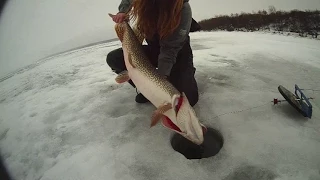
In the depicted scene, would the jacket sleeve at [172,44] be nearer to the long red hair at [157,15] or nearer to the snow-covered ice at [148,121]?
the long red hair at [157,15]

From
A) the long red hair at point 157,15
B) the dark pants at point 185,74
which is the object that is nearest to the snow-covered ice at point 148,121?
the dark pants at point 185,74

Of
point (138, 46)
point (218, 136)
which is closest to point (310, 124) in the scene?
point (218, 136)

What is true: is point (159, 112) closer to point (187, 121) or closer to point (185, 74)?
point (187, 121)

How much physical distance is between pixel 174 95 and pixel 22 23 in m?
0.47

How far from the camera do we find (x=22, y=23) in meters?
0.66

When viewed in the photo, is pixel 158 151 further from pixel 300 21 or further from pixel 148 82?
pixel 300 21

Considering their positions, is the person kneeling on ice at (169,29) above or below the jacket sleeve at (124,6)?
below

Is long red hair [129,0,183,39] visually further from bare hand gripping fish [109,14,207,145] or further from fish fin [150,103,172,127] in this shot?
fish fin [150,103,172,127]

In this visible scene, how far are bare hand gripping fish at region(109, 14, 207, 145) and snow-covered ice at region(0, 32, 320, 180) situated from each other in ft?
0.35

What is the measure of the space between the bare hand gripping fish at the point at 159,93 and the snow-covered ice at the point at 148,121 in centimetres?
11

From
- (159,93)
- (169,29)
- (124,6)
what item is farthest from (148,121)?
(124,6)

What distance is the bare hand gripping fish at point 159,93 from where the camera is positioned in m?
0.77

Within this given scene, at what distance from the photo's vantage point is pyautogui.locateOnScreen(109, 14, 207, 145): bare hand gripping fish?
768 mm

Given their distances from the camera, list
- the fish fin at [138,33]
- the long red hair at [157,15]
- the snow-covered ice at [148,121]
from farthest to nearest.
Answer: the fish fin at [138,33], the long red hair at [157,15], the snow-covered ice at [148,121]
